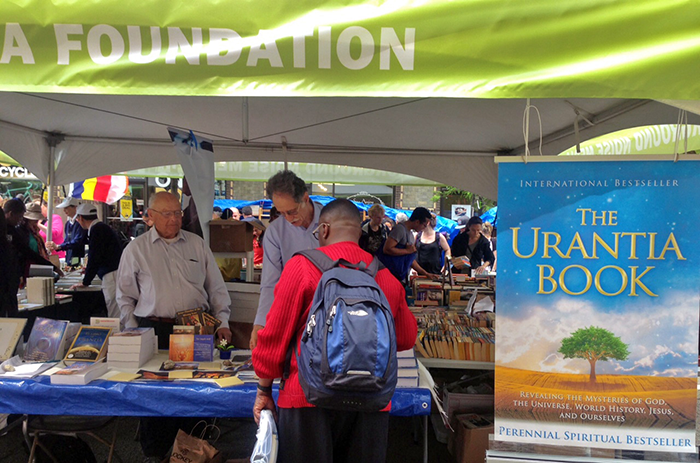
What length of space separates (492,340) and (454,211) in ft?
49.4

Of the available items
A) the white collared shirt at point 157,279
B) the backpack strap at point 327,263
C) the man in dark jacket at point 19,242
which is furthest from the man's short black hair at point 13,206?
the backpack strap at point 327,263

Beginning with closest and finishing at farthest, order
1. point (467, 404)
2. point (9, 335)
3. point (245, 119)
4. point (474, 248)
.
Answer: point (9, 335) → point (467, 404) → point (245, 119) → point (474, 248)

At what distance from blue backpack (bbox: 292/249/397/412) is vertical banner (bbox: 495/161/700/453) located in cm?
60

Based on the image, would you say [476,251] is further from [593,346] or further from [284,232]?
[593,346]

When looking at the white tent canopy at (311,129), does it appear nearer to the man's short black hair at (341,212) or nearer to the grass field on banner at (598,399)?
the grass field on banner at (598,399)

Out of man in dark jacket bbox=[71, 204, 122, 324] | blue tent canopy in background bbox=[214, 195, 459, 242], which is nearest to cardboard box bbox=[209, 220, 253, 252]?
man in dark jacket bbox=[71, 204, 122, 324]

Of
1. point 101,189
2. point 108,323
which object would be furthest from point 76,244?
point 108,323

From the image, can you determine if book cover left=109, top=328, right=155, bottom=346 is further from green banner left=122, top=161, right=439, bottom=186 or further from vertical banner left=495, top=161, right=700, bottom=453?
green banner left=122, top=161, right=439, bottom=186

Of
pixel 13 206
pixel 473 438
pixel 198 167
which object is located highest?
pixel 198 167

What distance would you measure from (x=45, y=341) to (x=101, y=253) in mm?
2576

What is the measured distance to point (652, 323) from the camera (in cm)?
178

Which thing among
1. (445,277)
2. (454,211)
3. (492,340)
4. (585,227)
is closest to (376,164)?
(445,277)

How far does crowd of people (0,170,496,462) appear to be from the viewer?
1.65 m

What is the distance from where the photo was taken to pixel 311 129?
5152mm
